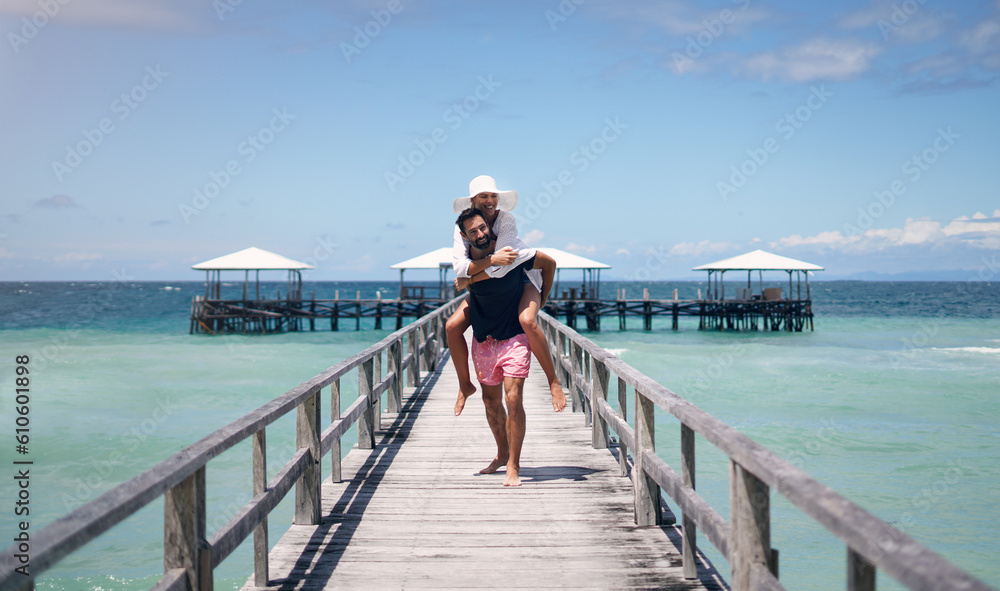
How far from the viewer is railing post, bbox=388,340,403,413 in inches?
284

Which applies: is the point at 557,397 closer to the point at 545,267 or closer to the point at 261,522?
the point at 545,267

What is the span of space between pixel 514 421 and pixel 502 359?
39 centimetres

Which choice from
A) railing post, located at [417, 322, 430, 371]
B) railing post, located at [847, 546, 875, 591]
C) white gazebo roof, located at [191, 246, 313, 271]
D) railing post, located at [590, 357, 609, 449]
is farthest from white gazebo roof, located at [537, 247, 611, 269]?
railing post, located at [847, 546, 875, 591]

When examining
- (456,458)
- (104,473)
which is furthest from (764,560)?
(104,473)

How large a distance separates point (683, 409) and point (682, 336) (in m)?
31.5

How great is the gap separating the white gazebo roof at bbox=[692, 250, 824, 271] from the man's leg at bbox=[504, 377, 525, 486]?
29.8 meters

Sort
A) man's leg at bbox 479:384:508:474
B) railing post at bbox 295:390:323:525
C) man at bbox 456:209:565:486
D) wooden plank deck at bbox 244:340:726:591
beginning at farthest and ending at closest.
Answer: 1. man's leg at bbox 479:384:508:474
2. man at bbox 456:209:565:486
3. railing post at bbox 295:390:323:525
4. wooden plank deck at bbox 244:340:726:591

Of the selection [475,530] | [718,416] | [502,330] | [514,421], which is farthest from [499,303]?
[718,416]

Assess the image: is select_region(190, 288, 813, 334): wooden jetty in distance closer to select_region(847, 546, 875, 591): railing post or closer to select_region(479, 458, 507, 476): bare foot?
select_region(479, 458, 507, 476): bare foot

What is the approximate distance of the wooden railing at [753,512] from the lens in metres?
1.29

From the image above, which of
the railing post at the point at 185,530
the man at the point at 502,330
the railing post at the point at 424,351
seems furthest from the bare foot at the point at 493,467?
the railing post at the point at 424,351

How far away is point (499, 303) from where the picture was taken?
167 inches

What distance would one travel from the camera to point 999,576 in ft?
19.7

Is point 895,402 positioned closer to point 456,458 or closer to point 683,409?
point 456,458
